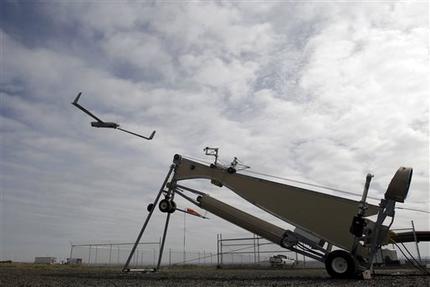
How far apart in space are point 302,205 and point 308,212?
1.16 feet

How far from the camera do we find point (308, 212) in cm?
1586

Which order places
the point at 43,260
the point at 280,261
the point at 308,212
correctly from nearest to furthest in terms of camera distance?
the point at 308,212 < the point at 280,261 < the point at 43,260

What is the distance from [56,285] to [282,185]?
357 inches

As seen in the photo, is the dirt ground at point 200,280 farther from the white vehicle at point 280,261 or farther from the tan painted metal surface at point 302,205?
the white vehicle at point 280,261

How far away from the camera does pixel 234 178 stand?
57.3ft

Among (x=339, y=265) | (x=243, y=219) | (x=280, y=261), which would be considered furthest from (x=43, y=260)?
(x=339, y=265)

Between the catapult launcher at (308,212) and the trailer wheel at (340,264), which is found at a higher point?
the catapult launcher at (308,212)

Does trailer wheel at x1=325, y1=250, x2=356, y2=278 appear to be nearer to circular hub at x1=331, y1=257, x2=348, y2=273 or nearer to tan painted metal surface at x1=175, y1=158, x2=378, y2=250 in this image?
circular hub at x1=331, y1=257, x2=348, y2=273

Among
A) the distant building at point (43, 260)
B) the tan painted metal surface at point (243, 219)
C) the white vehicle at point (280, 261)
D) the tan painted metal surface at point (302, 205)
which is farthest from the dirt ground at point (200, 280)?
the distant building at point (43, 260)

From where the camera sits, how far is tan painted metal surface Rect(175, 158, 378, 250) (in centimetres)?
1527

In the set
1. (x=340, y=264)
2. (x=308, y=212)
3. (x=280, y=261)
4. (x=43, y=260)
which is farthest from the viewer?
(x=43, y=260)

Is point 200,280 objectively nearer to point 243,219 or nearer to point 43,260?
point 243,219

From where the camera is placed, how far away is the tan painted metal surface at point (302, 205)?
50.1 feet

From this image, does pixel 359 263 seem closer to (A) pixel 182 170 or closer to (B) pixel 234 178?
(B) pixel 234 178
